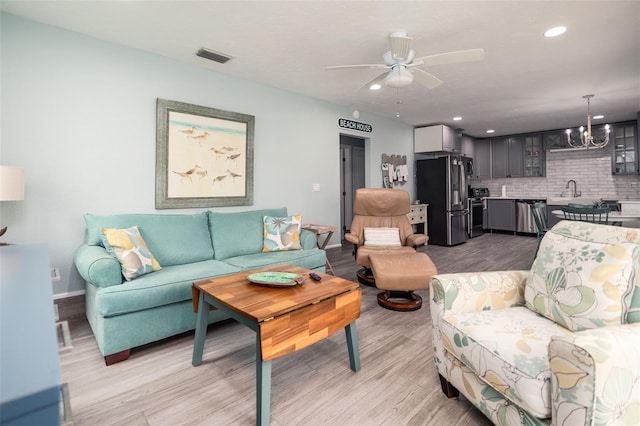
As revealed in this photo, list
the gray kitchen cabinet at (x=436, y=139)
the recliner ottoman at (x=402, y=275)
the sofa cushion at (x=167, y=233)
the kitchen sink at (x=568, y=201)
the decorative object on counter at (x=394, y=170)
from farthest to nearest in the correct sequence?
1. the kitchen sink at (x=568, y=201)
2. the gray kitchen cabinet at (x=436, y=139)
3. the decorative object on counter at (x=394, y=170)
4. the recliner ottoman at (x=402, y=275)
5. the sofa cushion at (x=167, y=233)

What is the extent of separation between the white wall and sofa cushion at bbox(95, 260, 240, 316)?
3.04 ft

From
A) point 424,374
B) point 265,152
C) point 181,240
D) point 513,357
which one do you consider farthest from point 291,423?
point 265,152

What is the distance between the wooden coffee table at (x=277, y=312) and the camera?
1521 mm

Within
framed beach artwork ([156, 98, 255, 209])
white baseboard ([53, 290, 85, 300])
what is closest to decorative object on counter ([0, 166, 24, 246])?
white baseboard ([53, 290, 85, 300])

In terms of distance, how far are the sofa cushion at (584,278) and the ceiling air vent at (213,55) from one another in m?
3.14

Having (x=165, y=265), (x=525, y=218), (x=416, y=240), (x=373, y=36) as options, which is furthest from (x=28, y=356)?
(x=525, y=218)

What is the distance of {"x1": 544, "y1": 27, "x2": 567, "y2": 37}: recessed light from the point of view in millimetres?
2711

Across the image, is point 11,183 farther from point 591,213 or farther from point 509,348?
point 591,213

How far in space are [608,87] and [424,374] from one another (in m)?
4.78

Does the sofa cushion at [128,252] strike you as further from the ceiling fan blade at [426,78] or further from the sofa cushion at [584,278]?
the ceiling fan blade at [426,78]

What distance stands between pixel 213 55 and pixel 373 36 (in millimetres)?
1576

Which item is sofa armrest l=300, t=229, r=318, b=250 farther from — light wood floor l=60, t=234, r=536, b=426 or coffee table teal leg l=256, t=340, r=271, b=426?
coffee table teal leg l=256, t=340, r=271, b=426

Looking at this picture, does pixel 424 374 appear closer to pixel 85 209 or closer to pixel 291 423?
pixel 291 423

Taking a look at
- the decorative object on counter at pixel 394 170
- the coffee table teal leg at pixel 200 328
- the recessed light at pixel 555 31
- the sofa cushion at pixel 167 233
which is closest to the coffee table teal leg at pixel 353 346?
the coffee table teal leg at pixel 200 328
